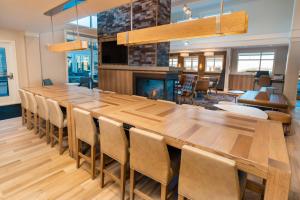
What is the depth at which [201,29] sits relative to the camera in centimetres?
168

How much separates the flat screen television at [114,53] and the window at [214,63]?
281 inches

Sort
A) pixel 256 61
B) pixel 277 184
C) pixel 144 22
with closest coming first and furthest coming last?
pixel 277 184
pixel 144 22
pixel 256 61

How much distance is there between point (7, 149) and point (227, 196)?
3466 millimetres

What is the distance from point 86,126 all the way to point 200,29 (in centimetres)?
173

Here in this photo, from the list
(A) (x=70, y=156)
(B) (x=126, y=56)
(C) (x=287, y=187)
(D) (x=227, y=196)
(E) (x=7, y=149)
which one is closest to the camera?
(C) (x=287, y=187)

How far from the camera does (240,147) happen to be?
4.23ft

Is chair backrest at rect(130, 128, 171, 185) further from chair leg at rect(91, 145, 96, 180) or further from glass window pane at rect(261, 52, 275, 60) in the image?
glass window pane at rect(261, 52, 275, 60)

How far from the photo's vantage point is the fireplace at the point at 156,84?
4738 millimetres

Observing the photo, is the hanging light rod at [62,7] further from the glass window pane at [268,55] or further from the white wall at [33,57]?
the glass window pane at [268,55]

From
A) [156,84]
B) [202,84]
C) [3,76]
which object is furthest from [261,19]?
[3,76]

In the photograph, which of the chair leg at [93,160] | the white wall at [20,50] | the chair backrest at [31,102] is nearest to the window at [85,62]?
the white wall at [20,50]

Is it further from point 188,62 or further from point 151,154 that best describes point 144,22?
point 188,62

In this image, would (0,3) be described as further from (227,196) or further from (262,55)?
(262,55)

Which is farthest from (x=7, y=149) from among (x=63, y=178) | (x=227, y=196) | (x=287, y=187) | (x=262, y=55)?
(x=262, y=55)
